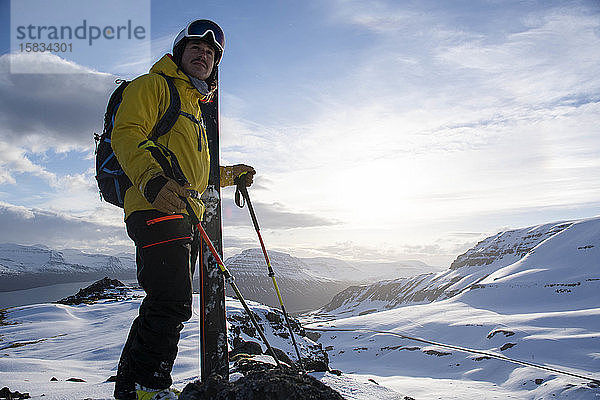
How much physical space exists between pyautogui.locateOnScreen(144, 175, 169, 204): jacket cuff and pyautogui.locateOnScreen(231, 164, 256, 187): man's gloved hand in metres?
2.16

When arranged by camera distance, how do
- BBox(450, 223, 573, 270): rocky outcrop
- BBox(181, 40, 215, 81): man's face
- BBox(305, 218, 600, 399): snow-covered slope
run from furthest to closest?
BBox(450, 223, 573, 270): rocky outcrop, BBox(305, 218, 600, 399): snow-covered slope, BBox(181, 40, 215, 81): man's face

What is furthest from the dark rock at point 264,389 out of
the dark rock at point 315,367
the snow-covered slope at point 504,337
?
the snow-covered slope at point 504,337

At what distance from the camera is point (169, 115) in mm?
3004

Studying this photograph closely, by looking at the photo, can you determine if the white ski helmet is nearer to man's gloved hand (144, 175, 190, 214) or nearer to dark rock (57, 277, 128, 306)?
man's gloved hand (144, 175, 190, 214)

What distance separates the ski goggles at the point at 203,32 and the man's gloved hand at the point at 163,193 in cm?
162

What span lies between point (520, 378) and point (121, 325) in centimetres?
3509

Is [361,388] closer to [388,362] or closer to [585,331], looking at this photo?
[388,362]

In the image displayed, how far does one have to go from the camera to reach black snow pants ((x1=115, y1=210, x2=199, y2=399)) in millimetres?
2594

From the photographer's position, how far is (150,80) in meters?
2.96

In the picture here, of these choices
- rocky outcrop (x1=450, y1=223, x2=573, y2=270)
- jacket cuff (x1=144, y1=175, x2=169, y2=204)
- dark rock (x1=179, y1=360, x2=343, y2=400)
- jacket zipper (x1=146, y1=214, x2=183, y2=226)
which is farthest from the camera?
rocky outcrop (x1=450, y1=223, x2=573, y2=270)

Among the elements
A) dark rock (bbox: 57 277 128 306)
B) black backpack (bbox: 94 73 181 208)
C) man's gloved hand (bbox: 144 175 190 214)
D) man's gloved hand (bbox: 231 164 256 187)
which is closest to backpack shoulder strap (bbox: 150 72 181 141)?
black backpack (bbox: 94 73 181 208)

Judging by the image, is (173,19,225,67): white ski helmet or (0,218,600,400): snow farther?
(0,218,600,400): snow

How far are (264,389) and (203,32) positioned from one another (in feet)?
10.2

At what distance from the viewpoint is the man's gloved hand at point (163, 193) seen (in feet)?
8.09
